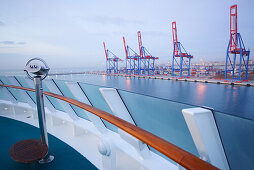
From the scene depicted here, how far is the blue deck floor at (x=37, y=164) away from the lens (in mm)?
1699

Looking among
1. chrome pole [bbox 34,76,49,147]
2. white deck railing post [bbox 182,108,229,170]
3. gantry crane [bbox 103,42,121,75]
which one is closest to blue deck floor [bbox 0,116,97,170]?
chrome pole [bbox 34,76,49,147]

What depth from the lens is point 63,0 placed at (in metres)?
10.5

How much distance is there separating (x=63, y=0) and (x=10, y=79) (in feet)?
32.1

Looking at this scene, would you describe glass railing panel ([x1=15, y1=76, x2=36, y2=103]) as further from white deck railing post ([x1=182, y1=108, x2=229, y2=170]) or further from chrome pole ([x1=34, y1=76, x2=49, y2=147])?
white deck railing post ([x1=182, y1=108, x2=229, y2=170])

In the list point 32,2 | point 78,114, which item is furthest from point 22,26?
point 78,114

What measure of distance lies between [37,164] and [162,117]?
1.74 m

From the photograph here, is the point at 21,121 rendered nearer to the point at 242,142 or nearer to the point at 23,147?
the point at 23,147

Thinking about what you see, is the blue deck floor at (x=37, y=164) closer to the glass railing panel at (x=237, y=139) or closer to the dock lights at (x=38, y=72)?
the dock lights at (x=38, y=72)

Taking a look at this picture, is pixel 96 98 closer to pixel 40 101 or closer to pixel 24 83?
pixel 40 101

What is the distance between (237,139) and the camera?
0.60 metres

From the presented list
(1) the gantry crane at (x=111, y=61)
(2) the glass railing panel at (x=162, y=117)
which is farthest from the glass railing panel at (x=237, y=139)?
(1) the gantry crane at (x=111, y=61)

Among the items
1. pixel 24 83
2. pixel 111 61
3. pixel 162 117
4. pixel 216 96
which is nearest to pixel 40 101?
pixel 162 117

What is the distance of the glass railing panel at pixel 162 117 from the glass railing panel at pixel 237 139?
6.5 inches

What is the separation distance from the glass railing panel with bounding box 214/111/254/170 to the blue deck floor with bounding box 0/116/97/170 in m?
1.57
